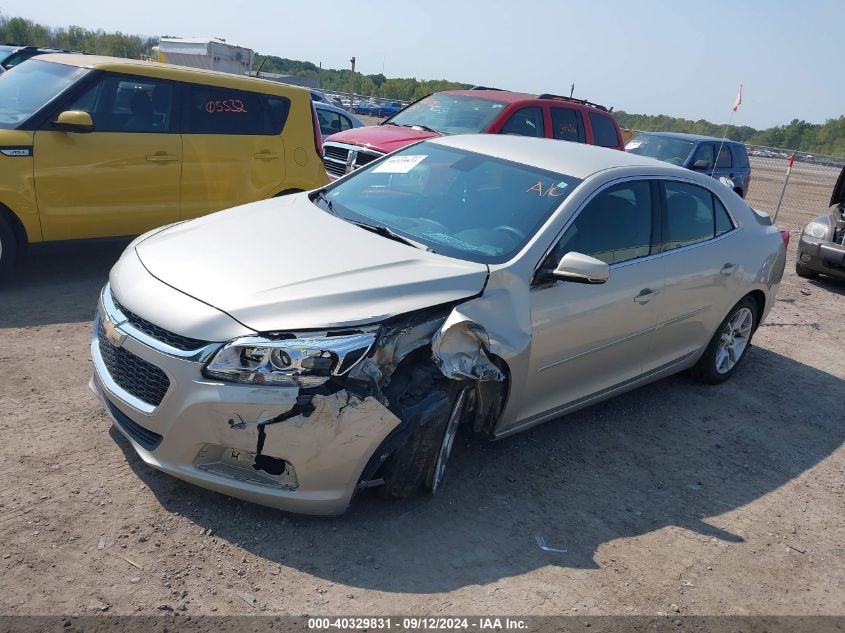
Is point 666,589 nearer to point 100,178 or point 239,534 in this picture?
point 239,534

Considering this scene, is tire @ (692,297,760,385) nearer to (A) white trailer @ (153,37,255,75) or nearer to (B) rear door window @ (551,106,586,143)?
→ (B) rear door window @ (551,106,586,143)

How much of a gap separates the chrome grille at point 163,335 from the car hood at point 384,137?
19.4 ft

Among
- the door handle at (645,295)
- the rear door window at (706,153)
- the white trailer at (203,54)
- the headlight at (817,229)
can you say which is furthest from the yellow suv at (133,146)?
the white trailer at (203,54)

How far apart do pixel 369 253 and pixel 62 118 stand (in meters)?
3.59

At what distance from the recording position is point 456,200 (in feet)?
14.3

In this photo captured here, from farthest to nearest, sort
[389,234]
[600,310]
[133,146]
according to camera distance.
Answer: [133,146]
[600,310]
[389,234]

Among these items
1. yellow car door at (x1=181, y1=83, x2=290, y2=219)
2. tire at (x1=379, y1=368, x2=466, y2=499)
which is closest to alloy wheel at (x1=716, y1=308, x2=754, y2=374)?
tire at (x1=379, y1=368, x2=466, y2=499)

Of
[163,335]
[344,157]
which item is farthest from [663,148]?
[163,335]

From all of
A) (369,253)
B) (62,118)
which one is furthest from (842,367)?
(62,118)

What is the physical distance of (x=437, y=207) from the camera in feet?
14.2

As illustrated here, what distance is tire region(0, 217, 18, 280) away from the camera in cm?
571

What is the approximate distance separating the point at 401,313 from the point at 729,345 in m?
3.65

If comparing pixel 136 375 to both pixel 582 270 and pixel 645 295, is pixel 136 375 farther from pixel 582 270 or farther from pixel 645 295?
pixel 645 295

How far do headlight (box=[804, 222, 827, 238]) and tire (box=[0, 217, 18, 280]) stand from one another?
9.56 m
